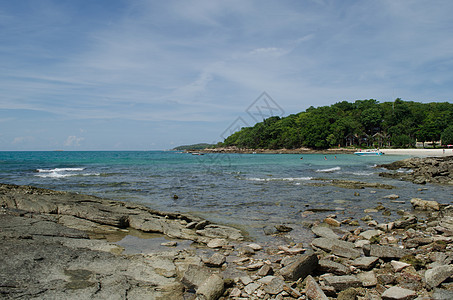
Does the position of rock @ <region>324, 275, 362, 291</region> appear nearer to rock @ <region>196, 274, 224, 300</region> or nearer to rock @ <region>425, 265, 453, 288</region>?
rock @ <region>425, 265, 453, 288</region>

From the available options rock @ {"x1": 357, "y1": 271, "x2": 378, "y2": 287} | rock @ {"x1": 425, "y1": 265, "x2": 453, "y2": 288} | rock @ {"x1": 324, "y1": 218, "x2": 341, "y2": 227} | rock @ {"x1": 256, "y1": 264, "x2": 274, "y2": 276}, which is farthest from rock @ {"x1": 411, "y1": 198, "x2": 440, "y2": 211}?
rock @ {"x1": 256, "y1": 264, "x2": 274, "y2": 276}

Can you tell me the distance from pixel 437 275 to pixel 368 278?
1.04 m

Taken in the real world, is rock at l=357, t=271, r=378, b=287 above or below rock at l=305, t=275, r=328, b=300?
below

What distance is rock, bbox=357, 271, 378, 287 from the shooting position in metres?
4.72

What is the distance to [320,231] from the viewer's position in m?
8.30

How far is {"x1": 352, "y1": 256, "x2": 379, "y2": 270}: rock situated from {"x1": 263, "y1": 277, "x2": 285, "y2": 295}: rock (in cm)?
180

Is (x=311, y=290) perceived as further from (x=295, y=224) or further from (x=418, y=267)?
(x=295, y=224)

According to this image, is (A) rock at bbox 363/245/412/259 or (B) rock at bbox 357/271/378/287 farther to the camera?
(A) rock at bbox 363/245/412/259

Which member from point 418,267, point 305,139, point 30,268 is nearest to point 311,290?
point 418,267

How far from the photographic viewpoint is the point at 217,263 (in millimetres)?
5945

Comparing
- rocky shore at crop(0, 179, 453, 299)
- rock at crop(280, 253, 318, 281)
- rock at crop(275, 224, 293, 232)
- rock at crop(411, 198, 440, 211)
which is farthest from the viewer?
rock at crop(411, 198, 440, 211)

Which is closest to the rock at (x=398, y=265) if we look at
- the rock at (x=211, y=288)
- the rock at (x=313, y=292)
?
the rock at (x=313, y=292)

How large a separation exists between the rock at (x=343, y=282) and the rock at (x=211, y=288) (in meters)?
1.90

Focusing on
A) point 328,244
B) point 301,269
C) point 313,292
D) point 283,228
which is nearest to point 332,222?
point 283,228
